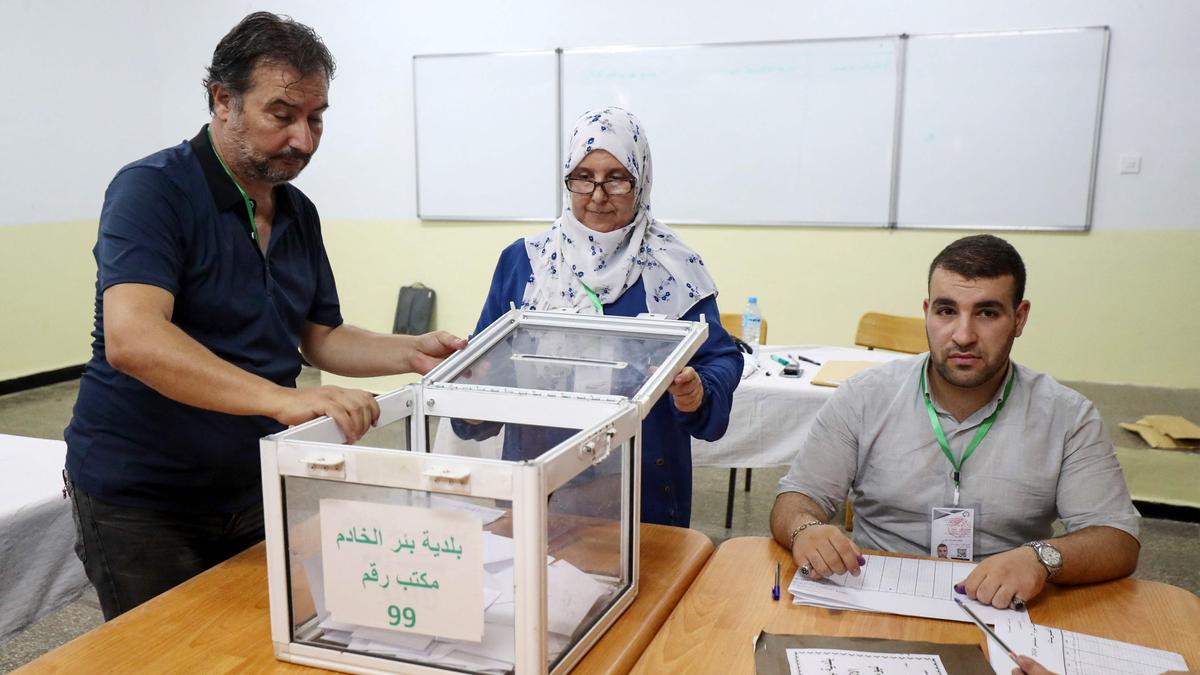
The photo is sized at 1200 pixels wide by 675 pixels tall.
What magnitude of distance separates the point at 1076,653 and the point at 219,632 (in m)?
1.10

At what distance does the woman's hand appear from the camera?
1387 mm

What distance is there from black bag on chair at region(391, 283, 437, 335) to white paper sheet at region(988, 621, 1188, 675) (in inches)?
176

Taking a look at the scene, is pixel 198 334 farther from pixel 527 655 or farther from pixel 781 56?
pixel 781 56

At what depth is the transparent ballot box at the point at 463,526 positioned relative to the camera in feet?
3.02

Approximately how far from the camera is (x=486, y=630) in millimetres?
1006

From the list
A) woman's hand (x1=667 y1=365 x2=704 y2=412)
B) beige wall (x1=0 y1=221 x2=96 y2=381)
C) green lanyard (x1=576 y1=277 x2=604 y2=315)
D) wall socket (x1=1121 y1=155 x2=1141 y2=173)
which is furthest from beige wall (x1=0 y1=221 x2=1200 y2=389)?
woman's hand (x1=667 y1=365 x2=704 y2=412)

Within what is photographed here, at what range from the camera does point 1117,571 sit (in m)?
1.39

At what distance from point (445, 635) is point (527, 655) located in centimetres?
10

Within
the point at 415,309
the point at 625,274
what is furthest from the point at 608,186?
the point at 415,309

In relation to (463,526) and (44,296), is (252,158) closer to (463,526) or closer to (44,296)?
(463,526)

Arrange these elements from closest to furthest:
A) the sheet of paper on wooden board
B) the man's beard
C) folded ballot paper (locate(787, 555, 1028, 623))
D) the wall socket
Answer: folded ballot paper (locate(787, 555, 1028, 623)), the man's beard, the sheet of paper on wooden board, the wall socket

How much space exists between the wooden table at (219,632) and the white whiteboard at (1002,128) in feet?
11.7

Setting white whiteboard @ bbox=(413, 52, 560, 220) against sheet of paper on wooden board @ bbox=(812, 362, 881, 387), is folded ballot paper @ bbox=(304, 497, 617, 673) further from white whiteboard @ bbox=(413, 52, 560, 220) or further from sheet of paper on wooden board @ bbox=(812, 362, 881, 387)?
white whiteboard @ bbox=(413, 52, 560, 220)

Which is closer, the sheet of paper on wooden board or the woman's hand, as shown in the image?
the woman's hand
